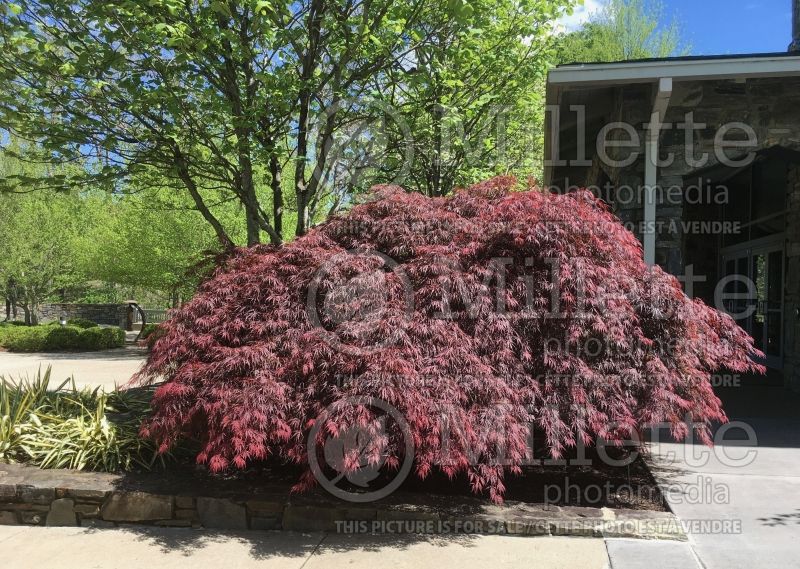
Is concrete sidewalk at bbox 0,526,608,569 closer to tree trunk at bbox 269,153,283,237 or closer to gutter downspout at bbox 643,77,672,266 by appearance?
gutter downspout at bbox 643,77,672,266

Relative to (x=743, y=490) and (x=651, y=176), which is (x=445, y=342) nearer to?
(x=743, y=490)

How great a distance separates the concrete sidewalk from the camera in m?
3.78

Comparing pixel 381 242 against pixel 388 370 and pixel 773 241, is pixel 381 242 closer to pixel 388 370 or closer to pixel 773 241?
pixel 388 370

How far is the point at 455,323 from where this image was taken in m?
4.35

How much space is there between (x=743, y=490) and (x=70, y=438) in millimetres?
5515

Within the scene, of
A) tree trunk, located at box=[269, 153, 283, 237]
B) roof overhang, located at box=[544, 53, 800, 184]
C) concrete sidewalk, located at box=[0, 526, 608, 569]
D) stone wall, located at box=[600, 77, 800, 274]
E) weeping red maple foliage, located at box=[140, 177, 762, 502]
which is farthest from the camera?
tree trunk, located at box=[269, 153, 283, 237]

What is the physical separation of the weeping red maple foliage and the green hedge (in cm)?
1539

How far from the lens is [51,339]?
17.9m

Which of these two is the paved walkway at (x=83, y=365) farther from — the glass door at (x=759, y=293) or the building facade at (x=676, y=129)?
the glass door at (x=759, y=293)

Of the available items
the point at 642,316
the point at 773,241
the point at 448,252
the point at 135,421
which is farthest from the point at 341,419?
the point at 773,241

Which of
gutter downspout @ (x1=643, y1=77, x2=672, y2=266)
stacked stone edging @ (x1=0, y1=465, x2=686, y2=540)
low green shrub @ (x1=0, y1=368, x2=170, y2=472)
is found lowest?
stacked stone edging @ (x1=0, y1=465, x2=686, y2=540)

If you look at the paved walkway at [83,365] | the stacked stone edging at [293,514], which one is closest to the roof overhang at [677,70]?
the stacked stone edging at [293,514]

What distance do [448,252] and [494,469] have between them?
1.56 metres

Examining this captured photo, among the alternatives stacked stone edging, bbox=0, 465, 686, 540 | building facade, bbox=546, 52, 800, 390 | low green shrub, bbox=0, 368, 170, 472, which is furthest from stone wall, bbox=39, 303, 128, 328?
stacked stone edging, bbox=0, 465, 686, 540
